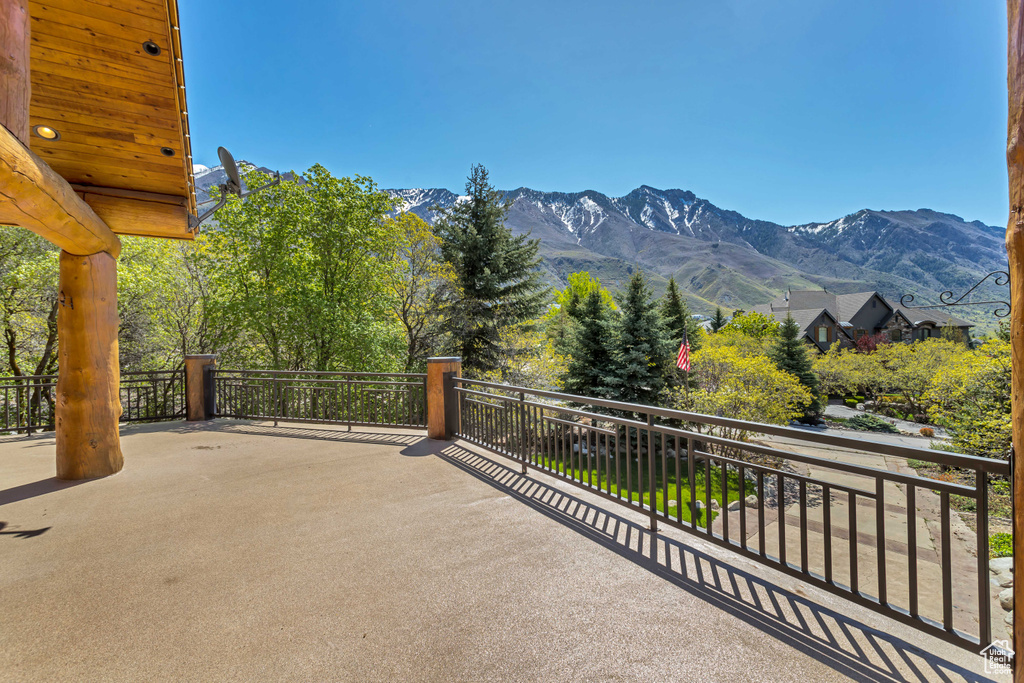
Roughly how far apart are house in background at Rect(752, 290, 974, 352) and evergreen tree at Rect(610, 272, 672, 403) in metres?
32.4

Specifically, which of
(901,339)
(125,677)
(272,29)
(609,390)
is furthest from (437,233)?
(901,339)

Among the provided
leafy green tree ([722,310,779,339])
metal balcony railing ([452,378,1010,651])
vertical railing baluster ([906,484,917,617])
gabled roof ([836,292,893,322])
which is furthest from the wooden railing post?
gabled roof ([836,292,893,322])

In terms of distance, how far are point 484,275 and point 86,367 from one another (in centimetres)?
1004

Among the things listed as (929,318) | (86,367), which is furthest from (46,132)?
(929,318)

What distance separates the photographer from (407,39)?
10.7m

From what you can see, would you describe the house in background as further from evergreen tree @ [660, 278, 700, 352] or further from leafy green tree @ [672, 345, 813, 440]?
leafy green tree @ [672, 345, 813, 440]

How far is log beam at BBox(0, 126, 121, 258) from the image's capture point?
2410mm

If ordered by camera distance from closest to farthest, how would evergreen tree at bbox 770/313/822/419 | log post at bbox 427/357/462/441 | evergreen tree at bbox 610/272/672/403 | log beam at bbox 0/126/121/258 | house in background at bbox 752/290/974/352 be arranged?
1. log beam at bbox 0/126/121/258
2. log post at bbox 427/357/462/441
3. evergreen tree at bbox 610/272/672/403
4. evergreen tree at bbox 770/313/822/419
5. house in background at bbox 752/290/974/352

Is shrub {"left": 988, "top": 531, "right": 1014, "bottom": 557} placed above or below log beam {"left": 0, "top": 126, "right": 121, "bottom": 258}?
below

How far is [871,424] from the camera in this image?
68.0 feet

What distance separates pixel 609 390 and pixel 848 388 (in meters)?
24.0

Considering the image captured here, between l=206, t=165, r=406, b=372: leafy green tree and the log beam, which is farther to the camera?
l=206, t=165, r=406, b=372: leafy green tree

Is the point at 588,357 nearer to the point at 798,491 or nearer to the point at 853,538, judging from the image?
the point at 798,491

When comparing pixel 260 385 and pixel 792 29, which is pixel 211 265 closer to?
pixel 260 385
